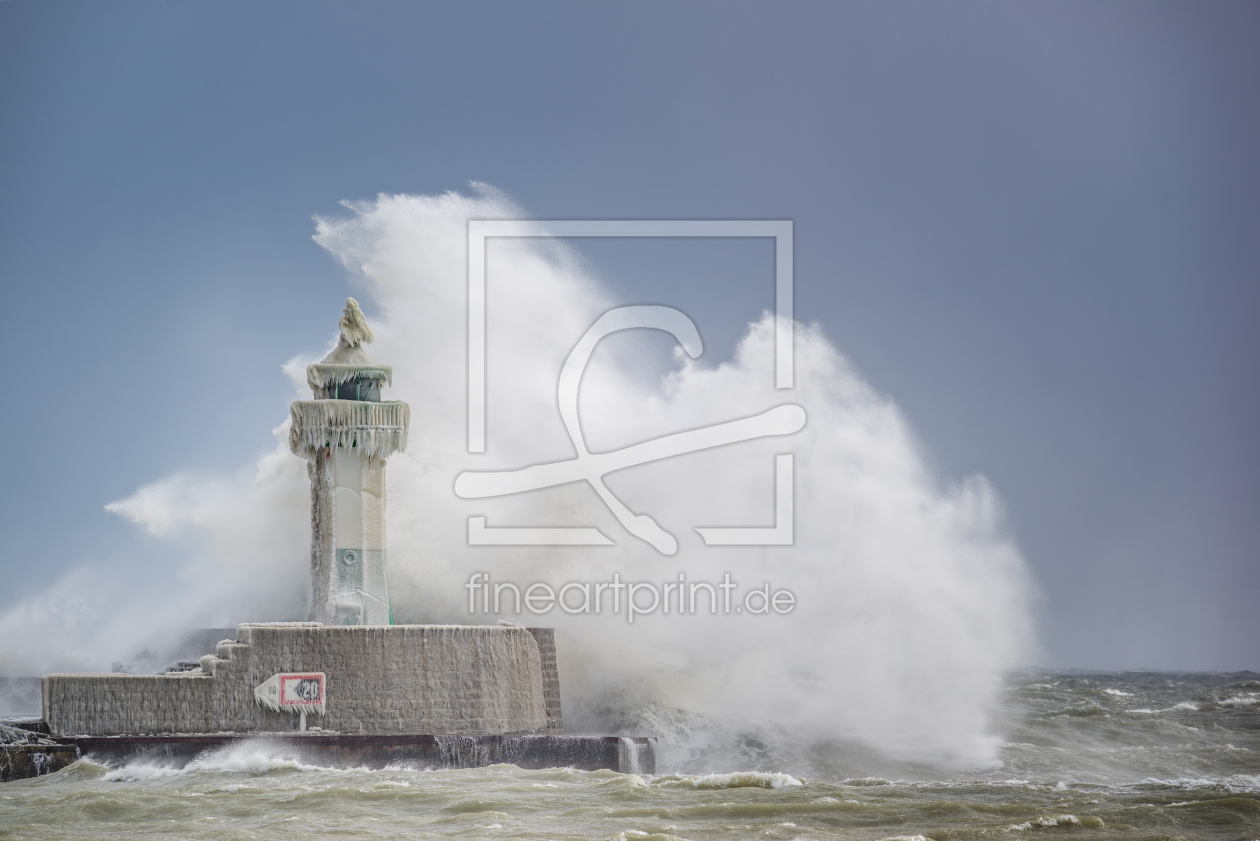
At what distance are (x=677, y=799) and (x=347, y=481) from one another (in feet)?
29.6

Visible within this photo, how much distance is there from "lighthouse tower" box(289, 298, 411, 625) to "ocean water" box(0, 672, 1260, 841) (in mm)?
3732

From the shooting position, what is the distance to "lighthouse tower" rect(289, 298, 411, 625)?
19.8 m

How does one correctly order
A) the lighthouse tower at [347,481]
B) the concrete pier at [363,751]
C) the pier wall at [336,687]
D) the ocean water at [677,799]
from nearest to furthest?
1. the ocean water at [677,799]
2. the concrete pier at [363,751]
3. the pier wall at [336,687]
4. the lighthouse tower at [347,481]

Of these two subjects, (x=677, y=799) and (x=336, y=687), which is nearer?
(x=677, y=799)

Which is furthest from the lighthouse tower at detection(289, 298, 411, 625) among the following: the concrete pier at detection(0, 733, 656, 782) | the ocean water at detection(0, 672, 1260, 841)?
the ocean water at detection(0, 672, 1260, 841)

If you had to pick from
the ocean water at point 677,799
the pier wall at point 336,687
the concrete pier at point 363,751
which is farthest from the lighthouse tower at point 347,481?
the ocean water at point 677,799

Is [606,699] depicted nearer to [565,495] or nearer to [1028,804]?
[565,495]

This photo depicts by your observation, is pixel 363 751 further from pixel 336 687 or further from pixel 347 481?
pixel 347 481

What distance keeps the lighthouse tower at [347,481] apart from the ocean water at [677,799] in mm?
3732

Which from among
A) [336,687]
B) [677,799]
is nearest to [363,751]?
[336,687]

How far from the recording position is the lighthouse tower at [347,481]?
19.8 metres

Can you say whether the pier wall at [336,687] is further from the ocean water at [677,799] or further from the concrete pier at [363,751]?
the ocean water at [677,799]

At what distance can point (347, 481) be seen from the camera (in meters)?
20.1

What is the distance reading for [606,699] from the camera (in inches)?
897
